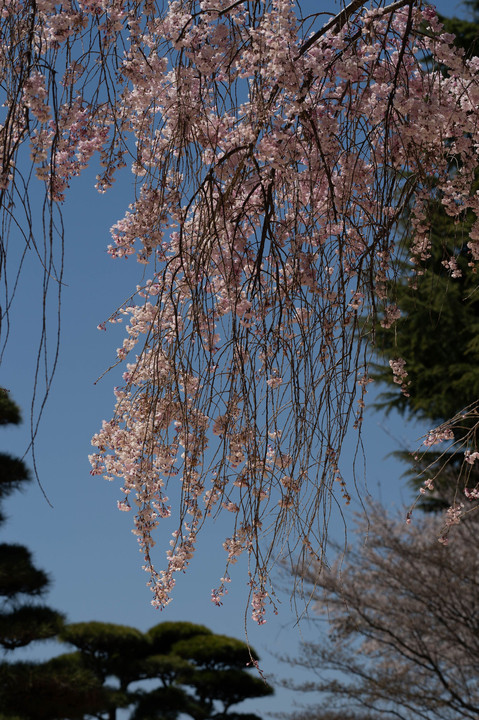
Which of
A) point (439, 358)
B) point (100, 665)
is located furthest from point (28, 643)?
point (439, 358)

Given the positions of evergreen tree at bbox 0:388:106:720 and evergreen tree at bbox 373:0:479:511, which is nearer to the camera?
evergreen tree at bbox 0:388:106:720

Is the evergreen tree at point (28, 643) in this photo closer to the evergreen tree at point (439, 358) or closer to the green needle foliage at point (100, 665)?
the green needle foliage at point (100, 665)

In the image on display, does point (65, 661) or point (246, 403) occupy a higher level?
point (65, 661)

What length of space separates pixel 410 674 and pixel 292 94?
578cm

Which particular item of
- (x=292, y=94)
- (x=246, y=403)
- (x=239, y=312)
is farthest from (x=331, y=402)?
(x=292, y=94)

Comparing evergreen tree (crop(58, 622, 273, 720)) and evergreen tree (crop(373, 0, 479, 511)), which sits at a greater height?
evergreen tree (crop(373, 0, 479, 511))

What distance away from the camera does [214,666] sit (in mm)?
9070

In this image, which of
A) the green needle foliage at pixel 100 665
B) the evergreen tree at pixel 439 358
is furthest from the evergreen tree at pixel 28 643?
the evergreen tree at pixel 439 358

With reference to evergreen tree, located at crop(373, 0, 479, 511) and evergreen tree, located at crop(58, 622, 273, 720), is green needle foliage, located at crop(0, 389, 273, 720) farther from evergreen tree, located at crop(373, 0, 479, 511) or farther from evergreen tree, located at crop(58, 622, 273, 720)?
evergreen tree, located at crop(373, 0, 479, 511)

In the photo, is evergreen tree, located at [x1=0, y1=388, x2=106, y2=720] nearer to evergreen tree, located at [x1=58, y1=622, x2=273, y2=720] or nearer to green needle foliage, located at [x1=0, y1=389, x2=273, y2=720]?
green needle foliage, located at [x1=0, y1=389, x2=273, y2=720]

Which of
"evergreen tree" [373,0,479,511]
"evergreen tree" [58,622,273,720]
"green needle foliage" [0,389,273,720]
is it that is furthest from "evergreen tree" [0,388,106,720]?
"evergreen tree" [373,0,479,511]

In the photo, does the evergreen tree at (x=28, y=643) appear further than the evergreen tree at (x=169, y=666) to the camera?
No

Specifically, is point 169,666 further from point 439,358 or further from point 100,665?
point 439,358

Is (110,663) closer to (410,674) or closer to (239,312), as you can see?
(410,674)
